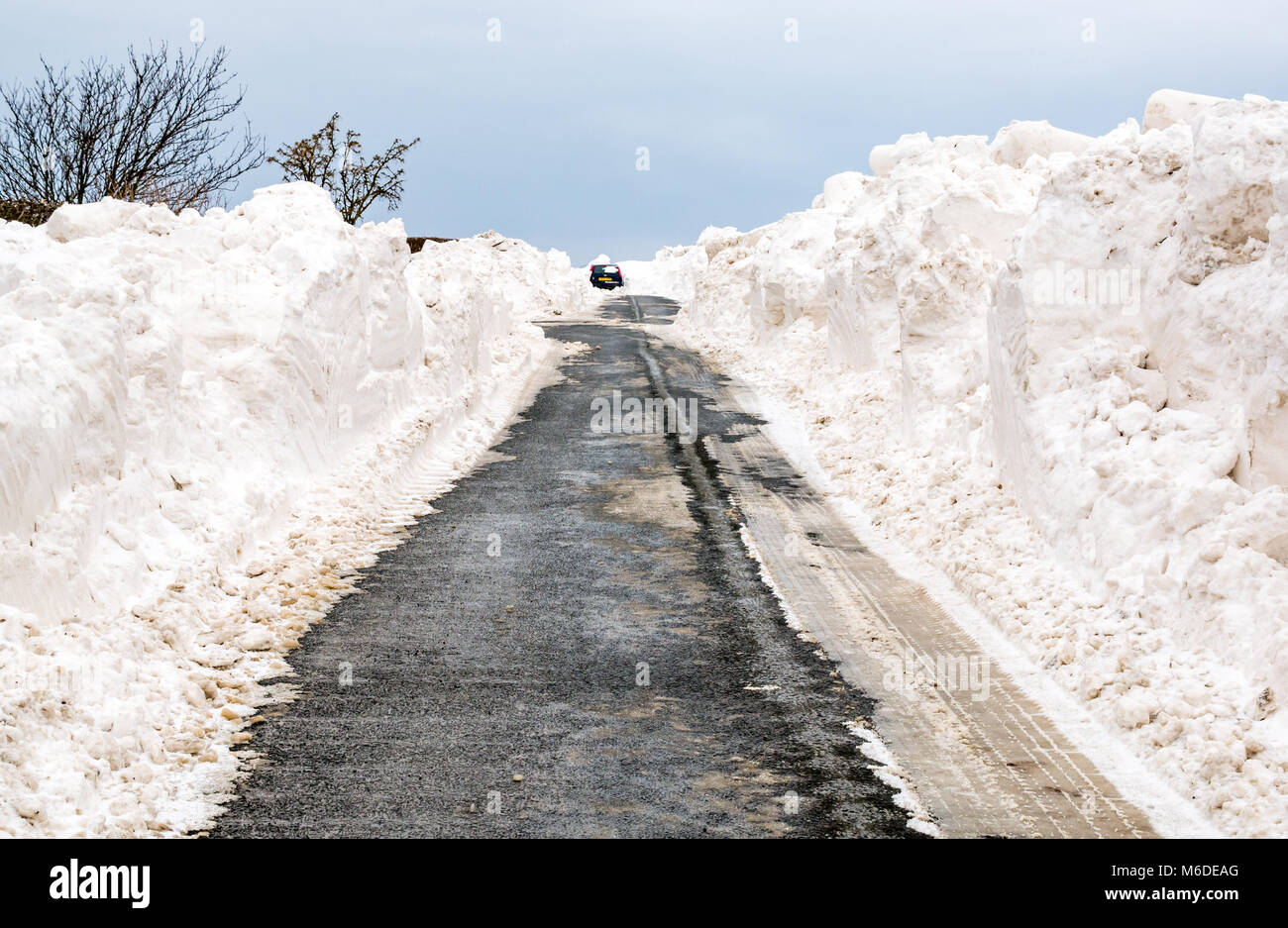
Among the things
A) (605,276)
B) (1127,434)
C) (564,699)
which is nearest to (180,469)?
(564,699)

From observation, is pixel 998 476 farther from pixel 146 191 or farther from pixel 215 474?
pixel 146 191

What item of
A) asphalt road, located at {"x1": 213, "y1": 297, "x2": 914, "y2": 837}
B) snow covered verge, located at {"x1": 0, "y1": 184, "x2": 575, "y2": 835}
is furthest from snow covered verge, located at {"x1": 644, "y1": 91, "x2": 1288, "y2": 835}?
snow covered verge, located at {"x1": 0, "y1": 184, "x2": 575, "y2": 835}

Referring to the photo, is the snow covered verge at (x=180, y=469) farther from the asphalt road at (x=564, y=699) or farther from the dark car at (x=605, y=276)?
the dark car at (x=605, y=276)

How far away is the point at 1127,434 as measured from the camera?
9.29m

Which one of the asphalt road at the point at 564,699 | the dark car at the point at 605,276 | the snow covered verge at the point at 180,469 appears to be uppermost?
the dark car at the point at 605,276

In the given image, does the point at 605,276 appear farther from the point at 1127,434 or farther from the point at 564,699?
the point at 564,699

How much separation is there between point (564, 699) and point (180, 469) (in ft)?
14.8

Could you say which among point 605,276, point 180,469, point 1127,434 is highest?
point 605,276

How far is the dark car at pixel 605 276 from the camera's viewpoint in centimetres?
6112

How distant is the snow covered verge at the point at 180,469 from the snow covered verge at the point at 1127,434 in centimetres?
520

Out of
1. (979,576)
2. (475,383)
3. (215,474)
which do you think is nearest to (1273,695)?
(979,576)

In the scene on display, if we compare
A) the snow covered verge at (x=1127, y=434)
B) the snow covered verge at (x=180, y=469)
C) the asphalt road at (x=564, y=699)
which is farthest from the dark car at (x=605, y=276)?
the asphalt road at (x=564, y=699)
